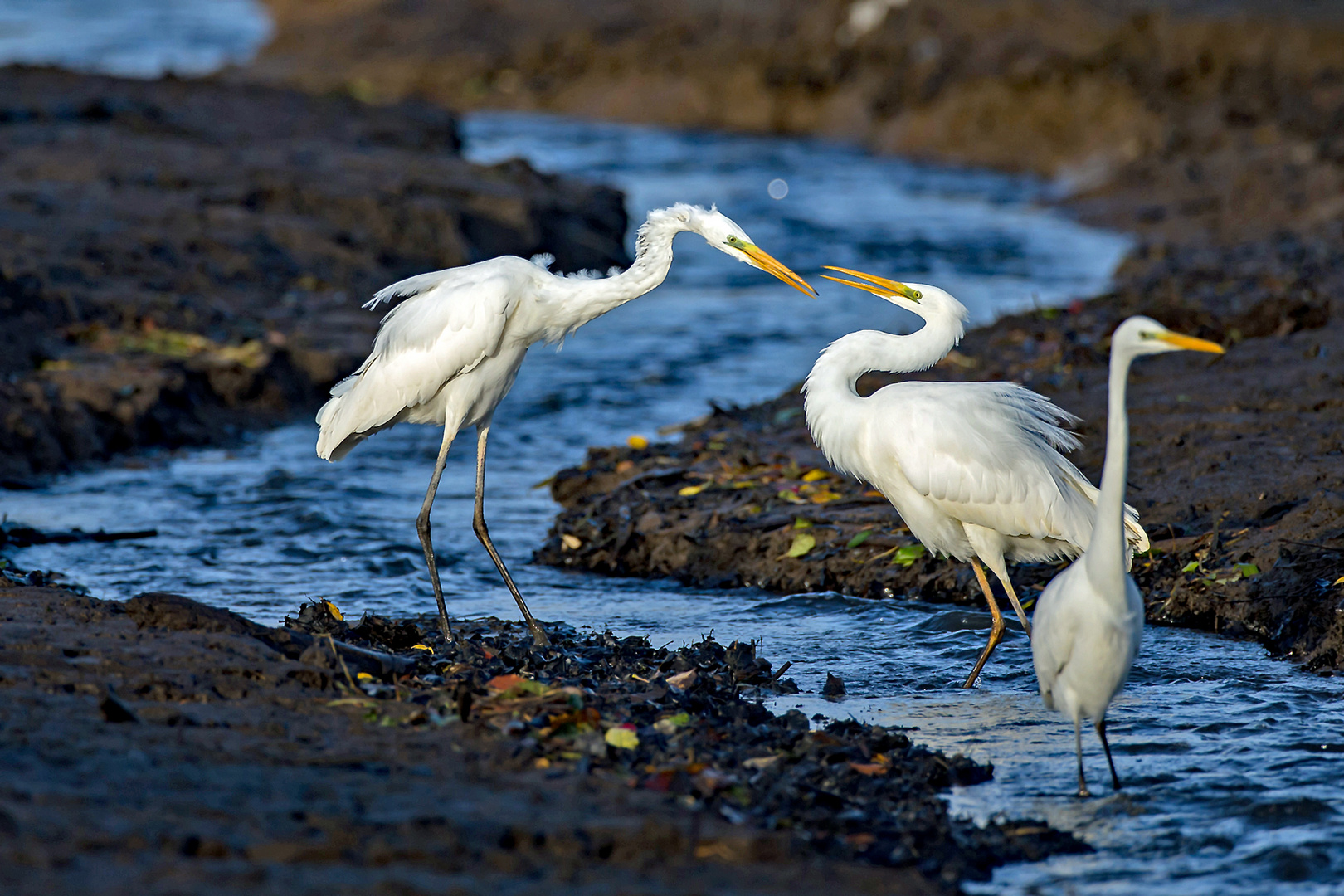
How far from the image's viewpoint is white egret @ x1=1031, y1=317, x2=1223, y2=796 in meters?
4.55

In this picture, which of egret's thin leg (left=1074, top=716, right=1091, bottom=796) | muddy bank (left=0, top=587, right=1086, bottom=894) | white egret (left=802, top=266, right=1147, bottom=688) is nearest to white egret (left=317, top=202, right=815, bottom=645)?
white egret (left=802, top=266, right=1147, bottom=688)

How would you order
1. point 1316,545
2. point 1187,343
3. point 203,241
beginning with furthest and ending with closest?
point 203,241
point 1316,545
point 1187,343

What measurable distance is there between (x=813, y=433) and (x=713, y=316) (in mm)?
8779

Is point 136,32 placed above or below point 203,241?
above

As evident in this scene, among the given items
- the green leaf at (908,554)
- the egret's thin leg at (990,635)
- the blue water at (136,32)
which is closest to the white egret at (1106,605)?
the egret's thin leg at (990,635)

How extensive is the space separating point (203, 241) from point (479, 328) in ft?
23.9

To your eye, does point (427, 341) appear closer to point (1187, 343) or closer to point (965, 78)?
point (1187, 343)

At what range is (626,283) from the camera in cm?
638

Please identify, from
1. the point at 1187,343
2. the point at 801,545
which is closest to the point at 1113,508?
the point at 1187,343

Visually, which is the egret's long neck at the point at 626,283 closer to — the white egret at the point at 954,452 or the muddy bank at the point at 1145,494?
the white egret at the point at 954,452

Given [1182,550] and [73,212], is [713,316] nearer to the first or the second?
[73,212]

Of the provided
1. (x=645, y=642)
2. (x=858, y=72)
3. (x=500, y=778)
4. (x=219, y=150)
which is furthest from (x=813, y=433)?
(x=858, y=72)

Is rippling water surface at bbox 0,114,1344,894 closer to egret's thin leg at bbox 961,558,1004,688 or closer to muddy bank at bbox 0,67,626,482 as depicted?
egret's thin leg at bbox 961,558,1004,688

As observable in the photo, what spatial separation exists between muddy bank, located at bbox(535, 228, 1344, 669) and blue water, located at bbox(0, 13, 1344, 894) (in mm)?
220
